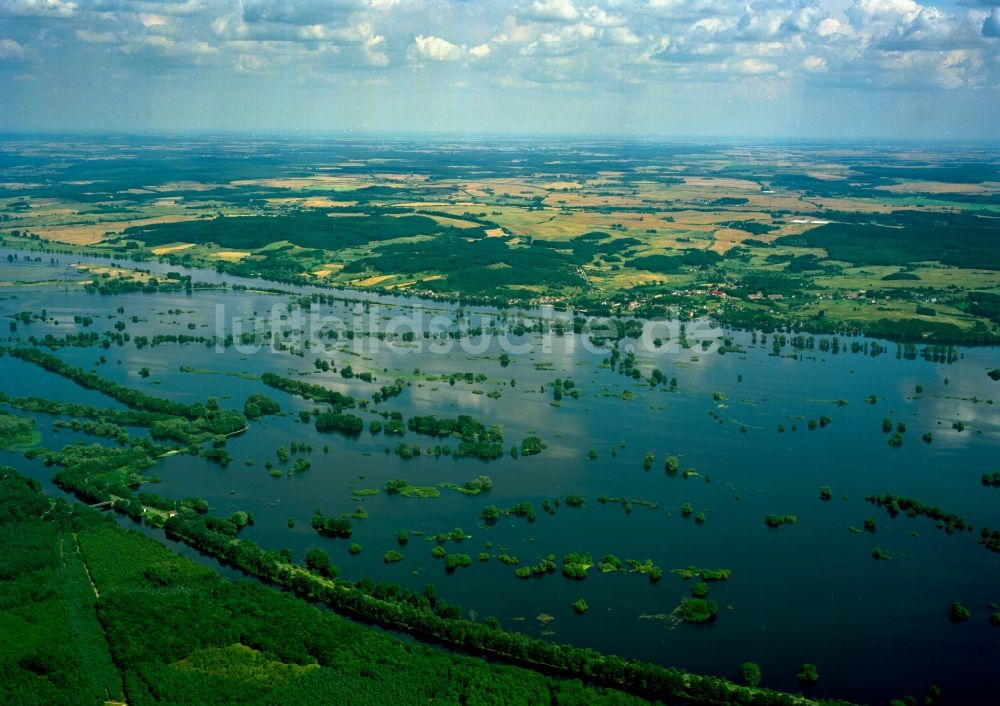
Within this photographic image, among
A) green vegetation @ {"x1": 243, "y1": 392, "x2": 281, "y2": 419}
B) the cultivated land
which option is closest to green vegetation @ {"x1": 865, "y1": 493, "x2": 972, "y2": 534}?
green vegetation @ {"x1": 243, "y1": 392, "x2": 281, "y2": 419}

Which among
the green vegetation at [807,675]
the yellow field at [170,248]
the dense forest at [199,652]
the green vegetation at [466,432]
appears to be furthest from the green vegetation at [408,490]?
the yellow field at [170,248]

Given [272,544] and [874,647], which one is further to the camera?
[272,544]

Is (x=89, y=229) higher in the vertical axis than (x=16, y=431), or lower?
higher

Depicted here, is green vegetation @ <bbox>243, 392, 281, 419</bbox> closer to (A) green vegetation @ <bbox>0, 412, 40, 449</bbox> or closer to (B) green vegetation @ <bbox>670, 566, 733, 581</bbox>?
A: (A) green vegetation @ <bbox>0, 412, 40, 449</bbox>

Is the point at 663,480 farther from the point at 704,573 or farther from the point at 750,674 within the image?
the point at 750,674

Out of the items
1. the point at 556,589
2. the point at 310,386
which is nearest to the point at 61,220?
the point at 310,386

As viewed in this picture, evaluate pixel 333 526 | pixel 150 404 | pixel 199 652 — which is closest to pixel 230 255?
pixel 150 404

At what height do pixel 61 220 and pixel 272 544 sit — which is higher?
pixel 61 220

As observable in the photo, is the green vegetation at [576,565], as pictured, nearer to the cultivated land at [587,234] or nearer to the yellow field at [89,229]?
the cultivated land at [587,234]

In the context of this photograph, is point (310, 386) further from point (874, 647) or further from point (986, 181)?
point (986, 181)
